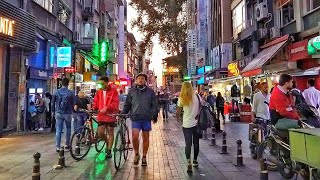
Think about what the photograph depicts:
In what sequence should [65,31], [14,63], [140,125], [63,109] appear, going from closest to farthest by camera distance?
1. [140,125]
2. [63,109]
3. [14,63]
4. [65,31]

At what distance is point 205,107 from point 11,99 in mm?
10594

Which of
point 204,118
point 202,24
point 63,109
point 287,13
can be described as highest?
point 202,24

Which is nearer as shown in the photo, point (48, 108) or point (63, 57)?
point (48, 108)

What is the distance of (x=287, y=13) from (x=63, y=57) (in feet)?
44.7

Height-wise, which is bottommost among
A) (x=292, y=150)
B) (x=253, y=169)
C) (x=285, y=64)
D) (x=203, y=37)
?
(x=253, y=169)

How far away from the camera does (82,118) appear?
486 inches

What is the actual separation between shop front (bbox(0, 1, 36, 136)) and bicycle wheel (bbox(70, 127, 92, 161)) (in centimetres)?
646

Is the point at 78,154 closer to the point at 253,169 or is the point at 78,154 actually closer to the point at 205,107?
the point at 205,107

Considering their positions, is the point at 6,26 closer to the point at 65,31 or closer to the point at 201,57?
the point at 65,31

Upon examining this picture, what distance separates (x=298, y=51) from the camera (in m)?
17.5

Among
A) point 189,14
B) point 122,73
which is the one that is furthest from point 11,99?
point 122,73

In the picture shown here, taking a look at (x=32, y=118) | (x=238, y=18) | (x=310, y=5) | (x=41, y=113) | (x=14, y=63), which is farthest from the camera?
(x=238, y=18)

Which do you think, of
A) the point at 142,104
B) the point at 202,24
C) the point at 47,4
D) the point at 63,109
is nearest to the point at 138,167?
A: the point at 142,104

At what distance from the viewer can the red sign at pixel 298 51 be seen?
54.9 ft
